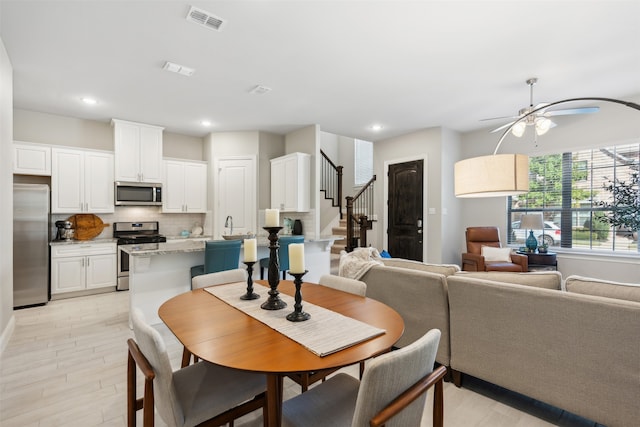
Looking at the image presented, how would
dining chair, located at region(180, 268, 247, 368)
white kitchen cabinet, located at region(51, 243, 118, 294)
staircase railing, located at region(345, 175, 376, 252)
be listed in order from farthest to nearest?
staircase railing, located at region(345, 175, 376, 252)
white kitchen cabinet, located at region(51, 243, 118, 294)
dining chair, located at region(180, 268, 247, 368)

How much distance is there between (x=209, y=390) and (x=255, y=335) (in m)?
0.37

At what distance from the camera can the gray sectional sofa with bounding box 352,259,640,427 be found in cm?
163

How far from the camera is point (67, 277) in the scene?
14.9ft

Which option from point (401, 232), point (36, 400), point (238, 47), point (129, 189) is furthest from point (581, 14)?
point (129, 189)

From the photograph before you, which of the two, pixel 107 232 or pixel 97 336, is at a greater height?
pixel 107 232

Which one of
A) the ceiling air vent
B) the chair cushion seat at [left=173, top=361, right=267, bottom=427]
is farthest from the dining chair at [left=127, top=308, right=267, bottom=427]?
the ceiling air vent

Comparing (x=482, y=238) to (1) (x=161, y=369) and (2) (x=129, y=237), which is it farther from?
(2) (x=129, y=237)

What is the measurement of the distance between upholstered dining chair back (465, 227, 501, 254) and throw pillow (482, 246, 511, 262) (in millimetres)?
260

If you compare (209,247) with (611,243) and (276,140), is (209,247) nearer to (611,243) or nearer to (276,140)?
(276,140)

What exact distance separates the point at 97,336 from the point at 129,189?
2837 mm

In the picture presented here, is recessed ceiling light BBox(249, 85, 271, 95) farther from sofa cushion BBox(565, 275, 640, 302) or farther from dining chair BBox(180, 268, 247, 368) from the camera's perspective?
sofa cushion BBox(565, 275, 640, 302)

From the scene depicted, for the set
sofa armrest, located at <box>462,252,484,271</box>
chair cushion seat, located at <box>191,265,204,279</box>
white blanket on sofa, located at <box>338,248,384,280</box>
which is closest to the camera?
white blanket on sofa, located at <box>338,248,384,280</box>

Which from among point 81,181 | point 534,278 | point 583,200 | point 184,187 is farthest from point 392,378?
point 184,187

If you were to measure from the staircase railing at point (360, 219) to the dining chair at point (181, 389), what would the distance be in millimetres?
5289
